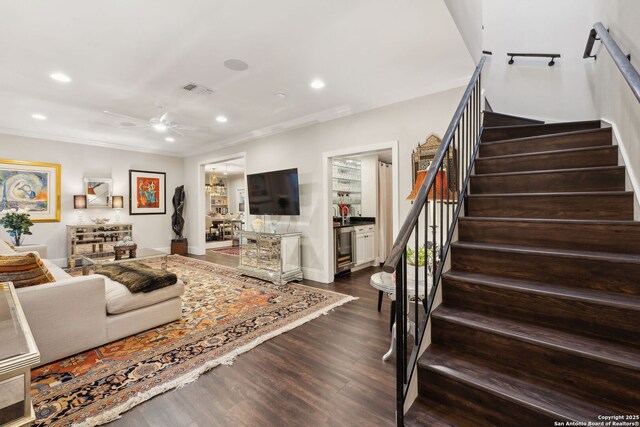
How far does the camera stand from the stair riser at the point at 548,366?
4.01 ft

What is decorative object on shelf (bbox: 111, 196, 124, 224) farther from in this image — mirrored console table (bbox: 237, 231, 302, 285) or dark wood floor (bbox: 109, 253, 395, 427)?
dark wood floor (bbox: 109, 253, 395, 427)

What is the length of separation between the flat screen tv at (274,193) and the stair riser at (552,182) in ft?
9.54

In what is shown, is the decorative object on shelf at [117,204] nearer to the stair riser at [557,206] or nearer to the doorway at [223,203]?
the doorway at [223,203]

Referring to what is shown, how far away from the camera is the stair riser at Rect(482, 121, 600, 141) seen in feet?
9.52

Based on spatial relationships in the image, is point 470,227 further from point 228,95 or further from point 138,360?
point 228,95

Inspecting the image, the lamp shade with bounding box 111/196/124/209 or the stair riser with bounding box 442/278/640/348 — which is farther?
the lamp shade with bounding box 111/196/124/209

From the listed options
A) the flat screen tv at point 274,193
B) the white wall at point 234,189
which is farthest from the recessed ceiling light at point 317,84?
the white wall at point 234,189

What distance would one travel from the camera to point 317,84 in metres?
3.51

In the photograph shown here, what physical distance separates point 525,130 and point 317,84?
7.93ft

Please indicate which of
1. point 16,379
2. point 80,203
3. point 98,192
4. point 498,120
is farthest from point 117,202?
point 498,120

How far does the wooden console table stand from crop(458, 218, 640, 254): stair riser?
275 inches

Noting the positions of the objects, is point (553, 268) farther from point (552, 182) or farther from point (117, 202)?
point (117, 202)

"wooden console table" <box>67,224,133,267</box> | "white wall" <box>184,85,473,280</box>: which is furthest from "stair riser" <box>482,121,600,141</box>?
"wooden console table" <box>67,224,133,267</box>

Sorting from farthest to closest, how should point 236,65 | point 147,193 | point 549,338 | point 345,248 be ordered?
1. point 147,193
2. point 345,248
3. point 236,65
4. point 549,338
